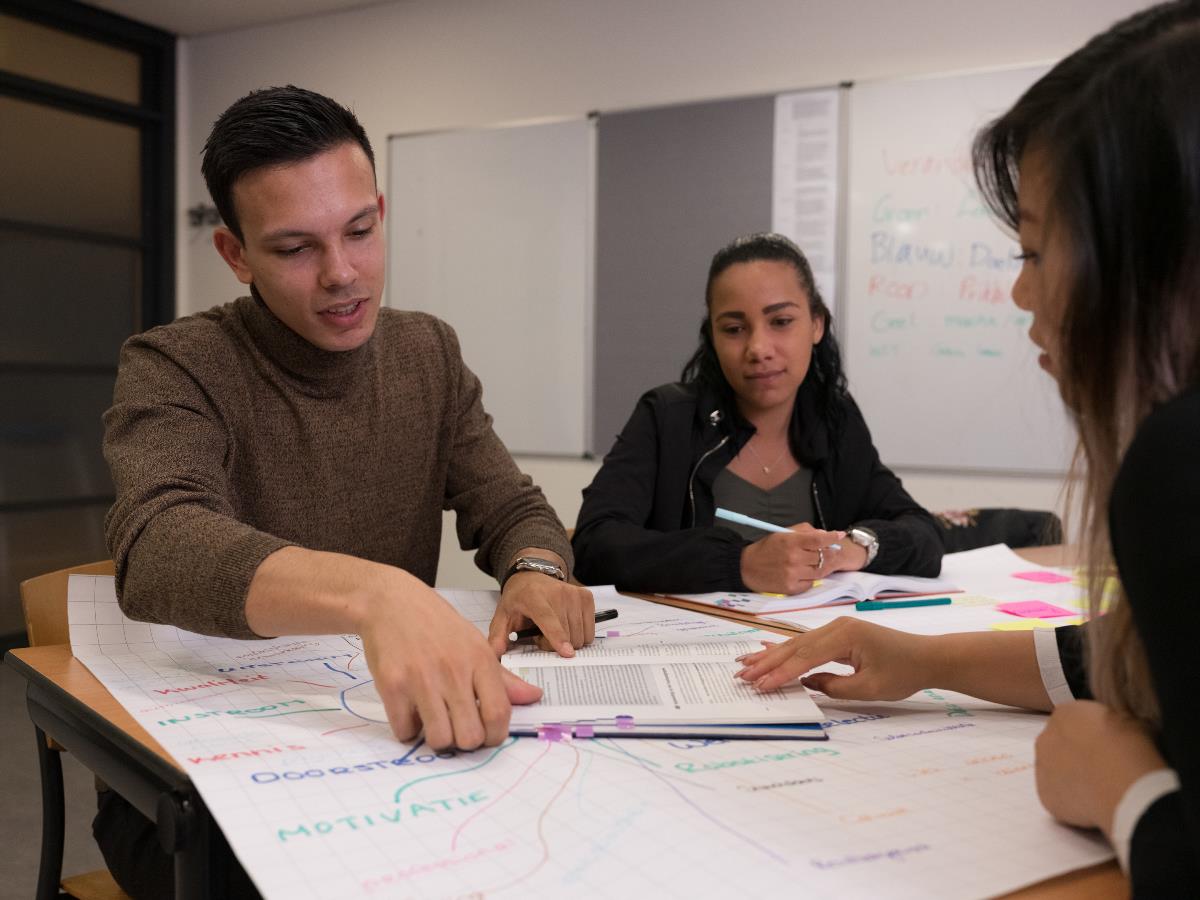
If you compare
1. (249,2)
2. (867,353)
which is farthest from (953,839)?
(249,2)

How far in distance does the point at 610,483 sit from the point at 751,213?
1.91 meters

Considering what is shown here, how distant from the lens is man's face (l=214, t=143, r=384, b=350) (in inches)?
53.4

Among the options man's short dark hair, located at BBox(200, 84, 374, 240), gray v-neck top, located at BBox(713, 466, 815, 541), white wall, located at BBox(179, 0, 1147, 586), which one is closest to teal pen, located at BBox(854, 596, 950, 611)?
gray v-neck top, located at BBox(713, 466, 815, 541)

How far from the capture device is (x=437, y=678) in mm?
801

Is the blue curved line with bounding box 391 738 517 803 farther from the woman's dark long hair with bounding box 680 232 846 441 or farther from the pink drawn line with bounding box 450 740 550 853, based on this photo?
the woman's dark long hair with bounding box 680 232 846 441

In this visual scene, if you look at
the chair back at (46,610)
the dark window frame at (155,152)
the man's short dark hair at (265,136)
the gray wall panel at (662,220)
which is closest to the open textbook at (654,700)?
the chair back at (46,610)

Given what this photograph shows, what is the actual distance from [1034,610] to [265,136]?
47.5 inches

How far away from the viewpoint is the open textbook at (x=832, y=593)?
1.49m

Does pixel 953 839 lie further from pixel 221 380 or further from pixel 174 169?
pixel 174 169

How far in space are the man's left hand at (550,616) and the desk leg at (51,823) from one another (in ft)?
1.77

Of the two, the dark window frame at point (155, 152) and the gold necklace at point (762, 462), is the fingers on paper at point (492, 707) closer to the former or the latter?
the gold necklace at point (762, 462)

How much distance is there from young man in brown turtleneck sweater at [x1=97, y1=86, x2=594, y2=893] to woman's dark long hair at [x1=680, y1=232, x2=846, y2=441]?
0.54 meters

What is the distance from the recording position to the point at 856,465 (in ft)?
6.68

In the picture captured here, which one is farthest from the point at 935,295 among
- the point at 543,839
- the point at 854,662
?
the point at 543,839
